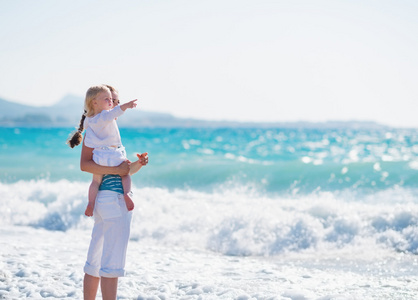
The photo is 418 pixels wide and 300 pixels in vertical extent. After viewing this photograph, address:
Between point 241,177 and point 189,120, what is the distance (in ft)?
A: 334

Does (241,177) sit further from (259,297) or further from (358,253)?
(259,297)

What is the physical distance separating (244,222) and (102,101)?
543 cm

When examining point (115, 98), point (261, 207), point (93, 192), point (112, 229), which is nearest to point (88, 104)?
point (115, 98)

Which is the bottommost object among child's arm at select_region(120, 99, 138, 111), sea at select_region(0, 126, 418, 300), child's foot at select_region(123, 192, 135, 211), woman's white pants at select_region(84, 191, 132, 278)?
sea at select_region(0, 126, 418, 300)

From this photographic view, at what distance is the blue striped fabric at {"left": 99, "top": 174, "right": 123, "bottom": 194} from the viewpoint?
3285 millimetres

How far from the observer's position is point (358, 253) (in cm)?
705

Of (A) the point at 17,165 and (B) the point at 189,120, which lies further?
(B) the point at 189,120

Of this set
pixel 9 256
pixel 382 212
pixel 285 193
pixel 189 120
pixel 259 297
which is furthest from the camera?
pixel 189 120

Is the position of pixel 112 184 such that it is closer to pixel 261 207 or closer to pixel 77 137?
pixel 77 137

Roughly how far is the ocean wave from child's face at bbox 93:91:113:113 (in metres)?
4.59

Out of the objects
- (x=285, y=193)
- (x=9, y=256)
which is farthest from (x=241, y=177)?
(x=9, y=256)

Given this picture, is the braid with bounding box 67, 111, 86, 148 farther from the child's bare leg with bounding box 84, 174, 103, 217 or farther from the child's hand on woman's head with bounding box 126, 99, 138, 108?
the child's hand on woman's head with bounding box 126, 99, 138, 108

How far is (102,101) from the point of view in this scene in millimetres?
3262

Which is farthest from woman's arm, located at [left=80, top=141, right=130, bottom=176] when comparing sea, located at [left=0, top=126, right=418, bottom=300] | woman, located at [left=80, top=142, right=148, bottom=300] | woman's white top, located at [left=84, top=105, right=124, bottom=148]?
sea, located at [left=0, top=126, right=418, bottom=300]
